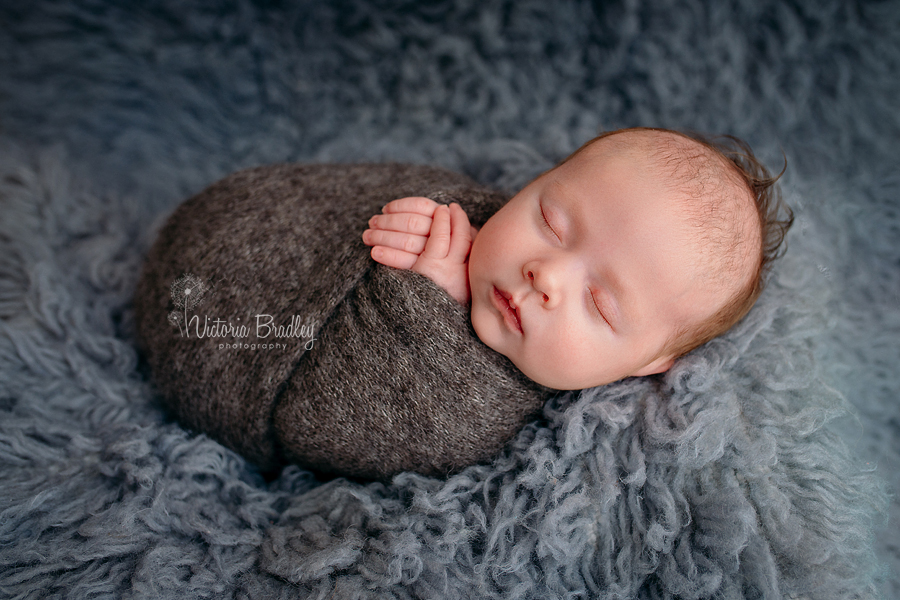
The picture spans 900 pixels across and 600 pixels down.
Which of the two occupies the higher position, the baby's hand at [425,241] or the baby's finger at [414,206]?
the baby's finger at [414,206]

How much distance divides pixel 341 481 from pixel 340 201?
1.49ft

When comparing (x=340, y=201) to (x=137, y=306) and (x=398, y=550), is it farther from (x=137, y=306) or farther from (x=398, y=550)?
(x=398, y=550)

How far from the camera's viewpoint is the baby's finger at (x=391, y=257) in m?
0.86

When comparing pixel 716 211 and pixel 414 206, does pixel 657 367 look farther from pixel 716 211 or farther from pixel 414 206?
pixel 414 206

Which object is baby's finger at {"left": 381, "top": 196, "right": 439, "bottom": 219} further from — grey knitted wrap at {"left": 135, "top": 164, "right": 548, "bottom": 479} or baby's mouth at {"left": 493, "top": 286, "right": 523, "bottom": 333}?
baby's mouth at {"left": 493, "top": 286, "right": 523, "bottom": 333}

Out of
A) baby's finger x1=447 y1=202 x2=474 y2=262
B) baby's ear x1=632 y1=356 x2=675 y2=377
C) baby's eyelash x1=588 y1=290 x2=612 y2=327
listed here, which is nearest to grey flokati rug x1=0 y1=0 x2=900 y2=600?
baby's ear x1=632 y1=356 x2=675 y2=377

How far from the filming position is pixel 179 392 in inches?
37.1

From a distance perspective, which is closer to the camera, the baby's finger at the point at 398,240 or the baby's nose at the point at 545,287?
the baby's nose at the point at 545,287

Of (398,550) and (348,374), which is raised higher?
(348,374)

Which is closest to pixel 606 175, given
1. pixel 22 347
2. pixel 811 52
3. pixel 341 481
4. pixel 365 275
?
pixel 365 275

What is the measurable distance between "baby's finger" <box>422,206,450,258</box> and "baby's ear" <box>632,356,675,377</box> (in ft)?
1.12

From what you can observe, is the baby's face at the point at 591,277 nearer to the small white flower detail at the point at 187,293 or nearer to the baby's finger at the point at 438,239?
the baby's finger at the point at 438,239

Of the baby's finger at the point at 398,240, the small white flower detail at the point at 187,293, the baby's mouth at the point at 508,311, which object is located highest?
the baby's finger at the point at 398,240

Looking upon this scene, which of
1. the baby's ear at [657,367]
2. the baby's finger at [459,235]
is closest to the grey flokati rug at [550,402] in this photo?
the baby's ear at [657,367]
